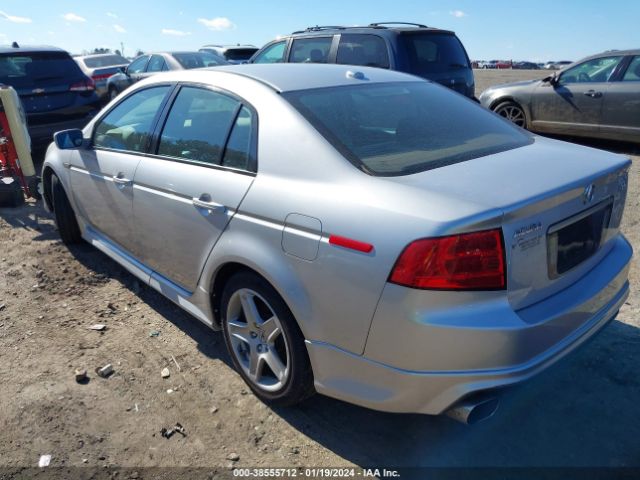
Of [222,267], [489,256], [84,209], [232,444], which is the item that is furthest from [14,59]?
[489,256]

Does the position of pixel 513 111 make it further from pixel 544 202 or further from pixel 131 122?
pixel 544 202

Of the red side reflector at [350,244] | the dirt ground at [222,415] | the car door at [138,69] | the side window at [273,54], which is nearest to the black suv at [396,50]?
the side window at [273,54]

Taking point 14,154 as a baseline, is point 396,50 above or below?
above

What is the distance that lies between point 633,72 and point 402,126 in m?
6.72

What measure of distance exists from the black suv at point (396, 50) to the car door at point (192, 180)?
14.7ft

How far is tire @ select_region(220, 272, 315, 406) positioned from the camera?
8.01ft

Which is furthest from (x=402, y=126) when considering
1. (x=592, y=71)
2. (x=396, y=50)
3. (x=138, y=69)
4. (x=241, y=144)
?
(x=138, y=69)

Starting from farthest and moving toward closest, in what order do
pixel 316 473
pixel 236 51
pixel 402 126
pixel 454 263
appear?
pixel 236 51, pixel 402 126, pixel 316 473, pixel 454 263

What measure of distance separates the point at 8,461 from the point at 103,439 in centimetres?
41

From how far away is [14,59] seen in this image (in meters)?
7.84

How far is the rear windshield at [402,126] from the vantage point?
8.00 ft

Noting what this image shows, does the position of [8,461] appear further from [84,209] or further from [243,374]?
[84,209]

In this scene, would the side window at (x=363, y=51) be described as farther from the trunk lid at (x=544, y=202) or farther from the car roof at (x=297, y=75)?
the trunk lid at (x=544, y=202)

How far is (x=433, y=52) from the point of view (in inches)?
292
